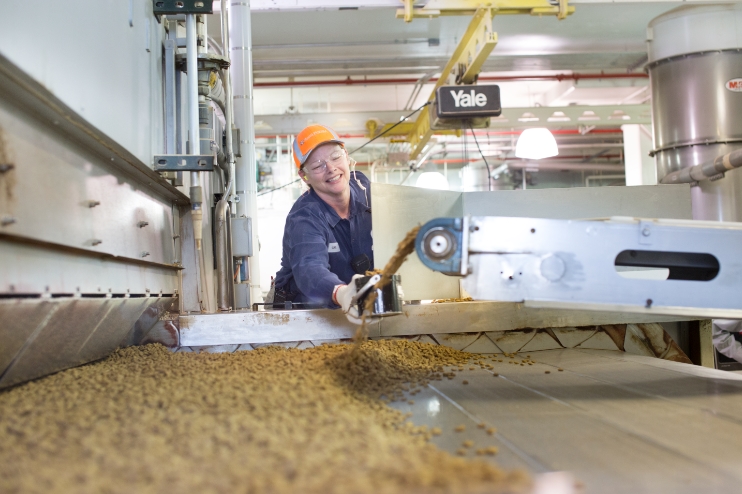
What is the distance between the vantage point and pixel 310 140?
2.82 m

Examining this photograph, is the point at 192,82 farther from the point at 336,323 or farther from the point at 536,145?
the point at 536,145

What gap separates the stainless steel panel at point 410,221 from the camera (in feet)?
8.79

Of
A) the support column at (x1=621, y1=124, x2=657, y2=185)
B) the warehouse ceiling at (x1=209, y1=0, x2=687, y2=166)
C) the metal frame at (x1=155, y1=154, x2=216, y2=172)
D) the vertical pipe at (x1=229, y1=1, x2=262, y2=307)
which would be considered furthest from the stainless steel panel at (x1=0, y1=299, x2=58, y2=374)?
the support column at (x1=621, y1=124, x2=657, y2=185)

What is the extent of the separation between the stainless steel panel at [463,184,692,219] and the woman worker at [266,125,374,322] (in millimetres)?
600

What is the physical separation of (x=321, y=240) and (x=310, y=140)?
1.79ft

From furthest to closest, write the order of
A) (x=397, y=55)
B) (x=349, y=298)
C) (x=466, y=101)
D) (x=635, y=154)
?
(x=635, y=154)
(x=397, y=55)
(x=466, y=101)
(x=349, y=298)

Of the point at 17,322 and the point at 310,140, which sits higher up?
the point at 310,140

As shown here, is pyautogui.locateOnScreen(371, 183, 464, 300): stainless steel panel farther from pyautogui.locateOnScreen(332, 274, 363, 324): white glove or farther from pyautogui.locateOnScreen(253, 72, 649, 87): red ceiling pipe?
pyautogui.locateOnScreen(253, 72, 649, 87): red ceiling pipe

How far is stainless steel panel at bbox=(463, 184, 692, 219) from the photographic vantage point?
304 centimetres

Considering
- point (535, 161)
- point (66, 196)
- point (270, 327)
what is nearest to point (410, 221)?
point (270, 327)

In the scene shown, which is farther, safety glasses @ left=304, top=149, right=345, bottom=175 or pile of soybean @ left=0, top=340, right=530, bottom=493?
safety glasses @ left=304, top=149, right=345, bottom=175

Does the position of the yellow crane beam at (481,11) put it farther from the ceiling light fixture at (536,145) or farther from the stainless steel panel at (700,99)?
the stainless steel panel at (700,99)

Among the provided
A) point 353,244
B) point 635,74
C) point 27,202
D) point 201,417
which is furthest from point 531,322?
point 635,74

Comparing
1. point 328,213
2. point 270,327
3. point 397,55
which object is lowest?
point 270,327
